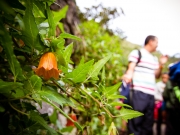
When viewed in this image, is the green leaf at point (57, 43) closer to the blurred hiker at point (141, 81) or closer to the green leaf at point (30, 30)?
the green leaf at point (30, 30)

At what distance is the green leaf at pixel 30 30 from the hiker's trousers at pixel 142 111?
2.47 meters

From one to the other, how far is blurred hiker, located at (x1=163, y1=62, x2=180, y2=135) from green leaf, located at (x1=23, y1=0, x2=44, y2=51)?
255 centimetres

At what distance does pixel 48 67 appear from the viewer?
537 mm

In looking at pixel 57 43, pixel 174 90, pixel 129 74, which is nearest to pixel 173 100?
pixel 174 90

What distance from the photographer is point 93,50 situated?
2926mm

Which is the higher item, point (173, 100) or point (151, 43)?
point (151, 43)

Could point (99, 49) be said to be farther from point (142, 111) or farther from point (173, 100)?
point (173, 100)

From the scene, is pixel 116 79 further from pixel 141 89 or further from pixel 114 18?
pixel 114 18


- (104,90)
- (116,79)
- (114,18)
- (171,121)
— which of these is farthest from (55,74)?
(114,18)

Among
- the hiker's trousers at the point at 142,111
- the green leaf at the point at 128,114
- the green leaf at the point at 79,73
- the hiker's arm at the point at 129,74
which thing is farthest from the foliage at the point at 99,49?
the green leaf at the point at 79,73

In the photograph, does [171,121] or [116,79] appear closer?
[171,121]

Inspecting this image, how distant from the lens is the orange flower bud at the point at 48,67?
540 mm

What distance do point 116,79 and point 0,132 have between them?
271cm

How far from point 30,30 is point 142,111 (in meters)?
2.67
